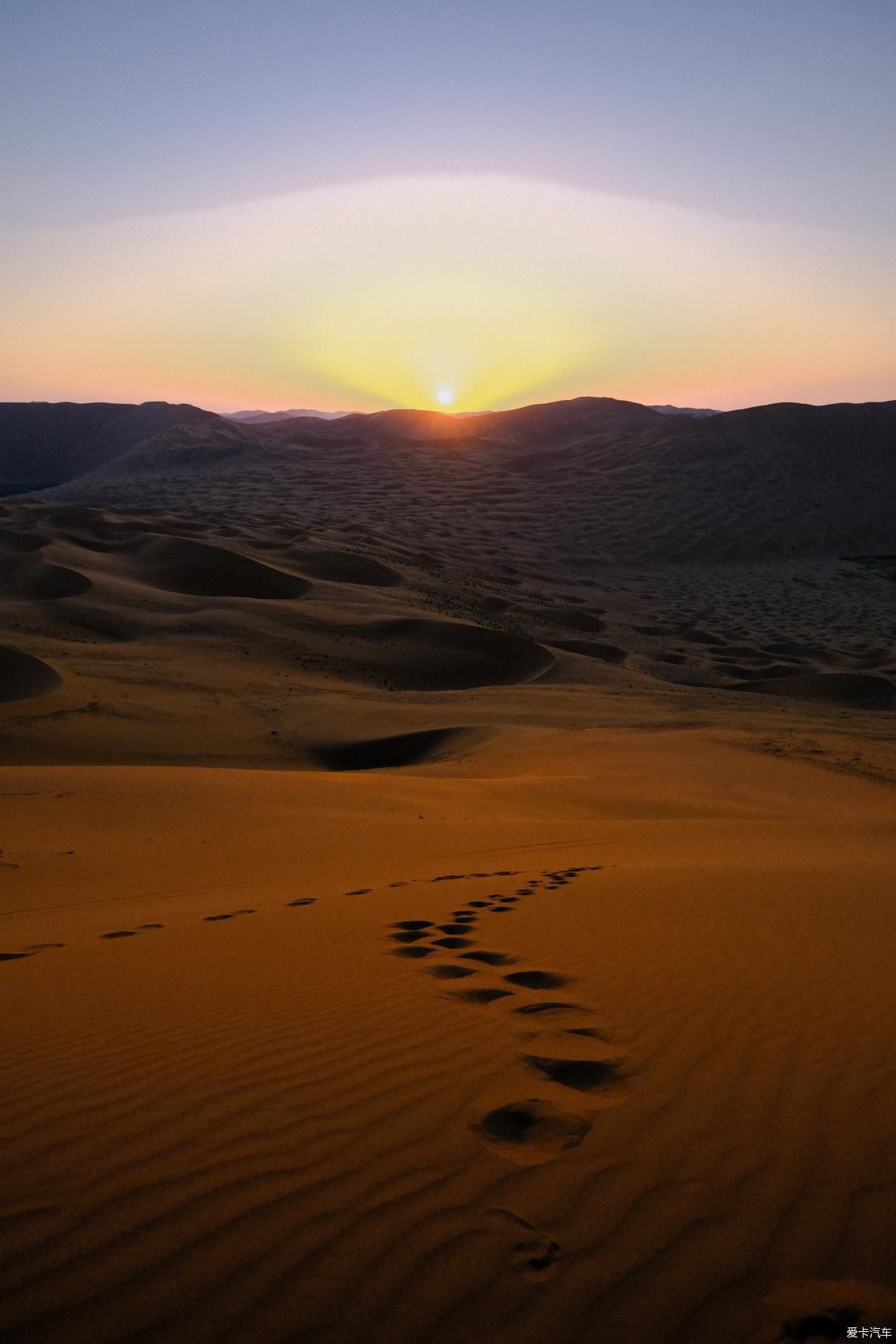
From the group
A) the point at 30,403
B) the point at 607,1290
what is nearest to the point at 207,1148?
the point at 607,1290

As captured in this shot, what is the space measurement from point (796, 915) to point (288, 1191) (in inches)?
139

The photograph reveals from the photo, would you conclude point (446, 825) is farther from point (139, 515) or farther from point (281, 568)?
point (139, 515)

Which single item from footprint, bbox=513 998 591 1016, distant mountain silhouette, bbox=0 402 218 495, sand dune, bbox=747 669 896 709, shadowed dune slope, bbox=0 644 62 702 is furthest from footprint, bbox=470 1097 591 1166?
distant mountain silhouette, bbox=0 402 218 495

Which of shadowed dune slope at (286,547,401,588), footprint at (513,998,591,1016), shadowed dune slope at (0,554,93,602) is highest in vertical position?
shadowed dune slope at (286,547,401,588)

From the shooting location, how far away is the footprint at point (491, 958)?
13.6ft

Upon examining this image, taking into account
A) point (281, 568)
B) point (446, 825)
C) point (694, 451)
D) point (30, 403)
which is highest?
point (30, 403)

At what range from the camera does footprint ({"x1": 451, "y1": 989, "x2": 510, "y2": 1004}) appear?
3.60 m

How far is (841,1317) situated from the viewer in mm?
1869

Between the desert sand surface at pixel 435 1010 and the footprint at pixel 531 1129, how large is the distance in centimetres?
1

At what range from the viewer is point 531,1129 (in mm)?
2545

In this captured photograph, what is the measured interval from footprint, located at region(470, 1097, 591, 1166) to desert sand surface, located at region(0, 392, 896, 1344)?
0.03ft

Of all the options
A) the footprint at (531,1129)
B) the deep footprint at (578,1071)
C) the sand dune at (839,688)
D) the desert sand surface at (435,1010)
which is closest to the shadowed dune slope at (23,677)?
the desert sand surface at (435,1010)

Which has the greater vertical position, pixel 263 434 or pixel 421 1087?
pixel 263 434

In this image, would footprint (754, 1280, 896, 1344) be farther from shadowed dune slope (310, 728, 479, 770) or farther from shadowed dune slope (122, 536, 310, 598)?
shadowed dune slope (122, 536, 310, 598)
